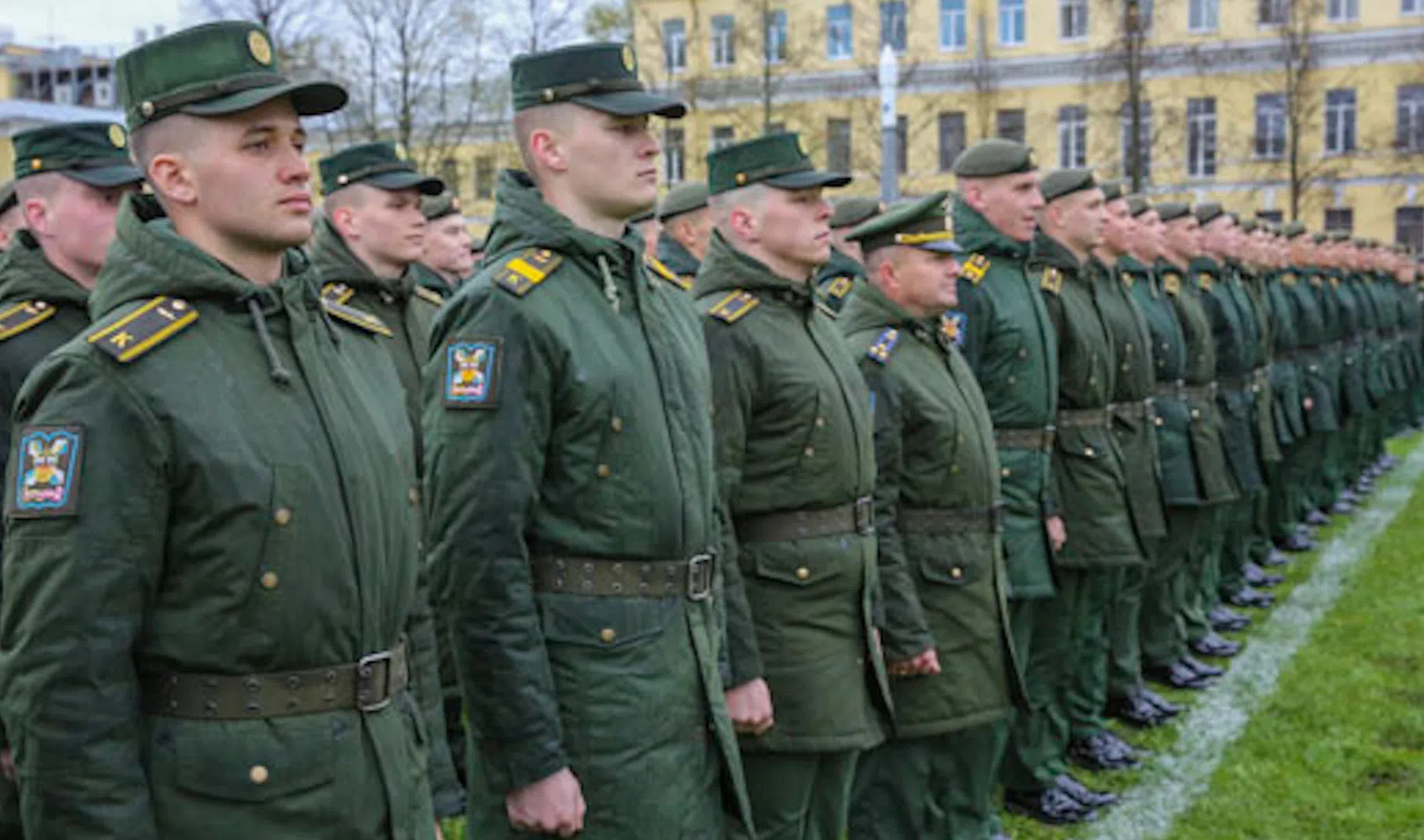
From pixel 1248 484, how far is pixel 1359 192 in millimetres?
33233

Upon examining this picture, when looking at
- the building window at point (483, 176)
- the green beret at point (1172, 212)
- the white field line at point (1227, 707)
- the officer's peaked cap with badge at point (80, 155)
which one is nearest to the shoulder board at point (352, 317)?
the officer's peaked cap with badge at point (80, 155)

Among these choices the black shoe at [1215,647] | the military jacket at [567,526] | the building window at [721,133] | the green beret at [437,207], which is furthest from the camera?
the building window at [721,133]

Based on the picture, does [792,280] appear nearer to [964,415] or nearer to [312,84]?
[964,415]

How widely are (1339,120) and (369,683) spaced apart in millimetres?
40771

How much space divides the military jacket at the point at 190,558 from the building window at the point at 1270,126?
Answer: 131 feet

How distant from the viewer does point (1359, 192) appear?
1533 inches

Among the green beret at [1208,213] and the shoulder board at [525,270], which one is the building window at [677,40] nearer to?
the green beret at [1208,213]

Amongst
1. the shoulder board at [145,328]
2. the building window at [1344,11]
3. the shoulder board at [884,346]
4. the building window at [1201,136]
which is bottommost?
the building window at [1201,136]

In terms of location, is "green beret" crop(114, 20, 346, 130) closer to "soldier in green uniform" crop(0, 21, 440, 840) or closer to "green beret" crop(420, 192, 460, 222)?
"soldier in green uniform" crop(0, 21, 440, 840)

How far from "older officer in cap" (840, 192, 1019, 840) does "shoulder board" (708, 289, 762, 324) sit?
2.42ft

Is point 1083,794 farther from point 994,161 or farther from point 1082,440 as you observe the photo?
point 994,161

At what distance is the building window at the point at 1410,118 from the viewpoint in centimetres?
3791

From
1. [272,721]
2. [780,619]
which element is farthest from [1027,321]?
[272,721]

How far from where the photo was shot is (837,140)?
Answer: 42062 mm
